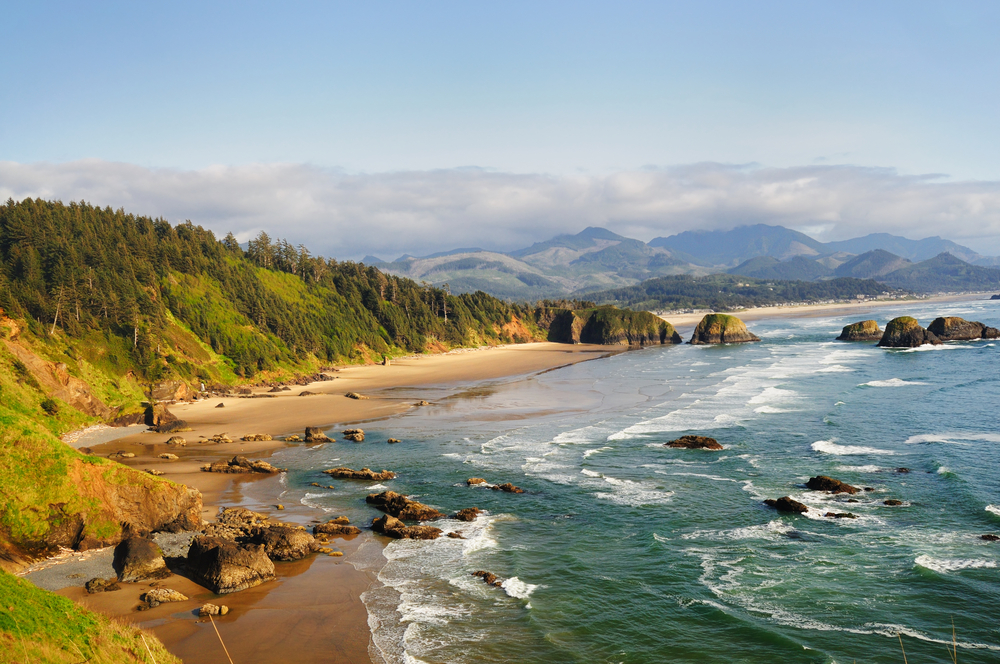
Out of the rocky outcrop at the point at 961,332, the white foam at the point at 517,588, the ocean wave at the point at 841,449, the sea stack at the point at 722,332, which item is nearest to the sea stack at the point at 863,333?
the rocky outcrop at the point at 961,332

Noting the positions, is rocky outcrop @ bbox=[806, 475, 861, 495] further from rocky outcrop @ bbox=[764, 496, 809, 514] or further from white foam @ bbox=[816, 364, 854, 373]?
white foam @ bbox=[816, 364, 854, 373]

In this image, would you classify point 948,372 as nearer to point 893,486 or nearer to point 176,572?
point 893,486

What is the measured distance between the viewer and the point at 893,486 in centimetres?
3112

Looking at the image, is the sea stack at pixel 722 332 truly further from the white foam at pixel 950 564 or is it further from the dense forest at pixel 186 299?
the white foam at pixel 950 564

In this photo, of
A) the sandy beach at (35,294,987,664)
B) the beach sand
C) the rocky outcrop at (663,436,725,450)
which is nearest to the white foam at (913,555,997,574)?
the rocky outcrop at (663,436,725,450)

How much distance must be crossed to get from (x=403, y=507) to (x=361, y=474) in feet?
25.5

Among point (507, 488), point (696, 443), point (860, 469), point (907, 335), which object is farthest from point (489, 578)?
point (907, 335)

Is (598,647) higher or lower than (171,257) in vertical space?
lower

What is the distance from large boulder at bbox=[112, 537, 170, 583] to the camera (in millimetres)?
21344

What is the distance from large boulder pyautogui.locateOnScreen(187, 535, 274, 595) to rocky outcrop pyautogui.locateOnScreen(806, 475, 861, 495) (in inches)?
1073

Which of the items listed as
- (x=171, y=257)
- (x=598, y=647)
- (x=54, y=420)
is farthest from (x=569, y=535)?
(x=171, y=257)

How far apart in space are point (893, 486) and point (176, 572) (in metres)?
34.6

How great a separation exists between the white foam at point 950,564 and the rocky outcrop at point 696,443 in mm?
17869

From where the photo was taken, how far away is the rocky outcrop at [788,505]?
28.1 metres
